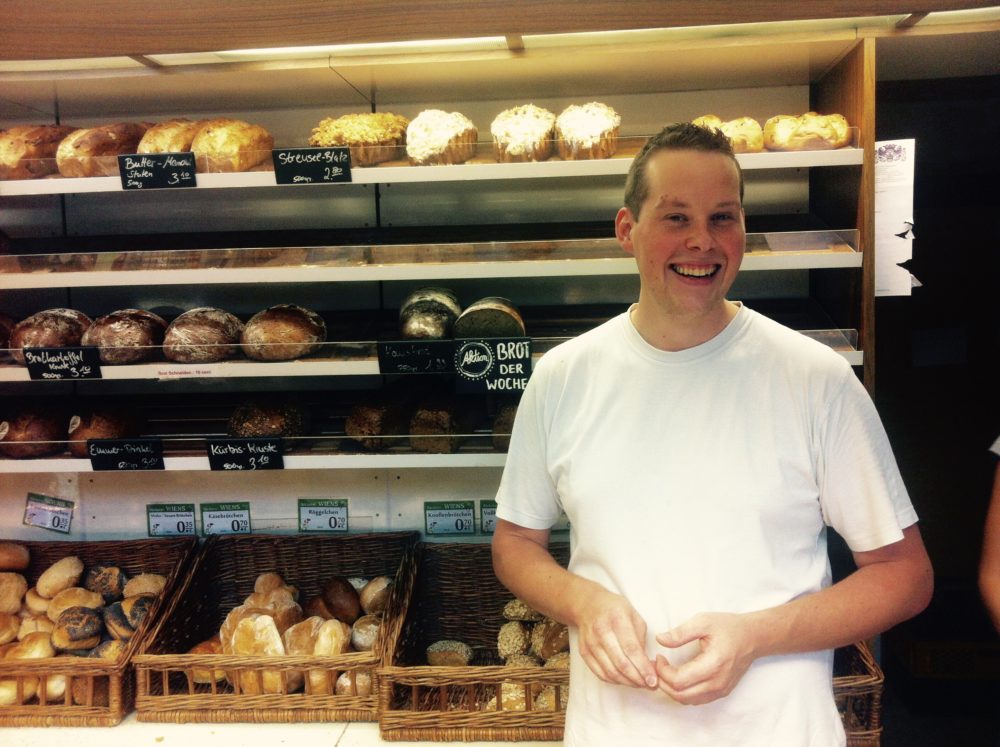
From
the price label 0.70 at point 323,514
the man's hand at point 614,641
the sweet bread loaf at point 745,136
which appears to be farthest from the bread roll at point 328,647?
the sweet bread loaf at point 745,136

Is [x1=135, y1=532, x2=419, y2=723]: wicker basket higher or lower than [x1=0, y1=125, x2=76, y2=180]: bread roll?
lower

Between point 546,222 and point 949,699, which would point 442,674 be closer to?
point 546,222

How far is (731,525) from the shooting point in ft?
4.13

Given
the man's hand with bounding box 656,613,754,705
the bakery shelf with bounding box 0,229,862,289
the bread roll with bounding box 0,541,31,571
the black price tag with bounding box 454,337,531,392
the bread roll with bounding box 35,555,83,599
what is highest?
the bakery shelf with bounding box 0,229,862,289

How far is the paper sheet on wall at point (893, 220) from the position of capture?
1970 millimetres

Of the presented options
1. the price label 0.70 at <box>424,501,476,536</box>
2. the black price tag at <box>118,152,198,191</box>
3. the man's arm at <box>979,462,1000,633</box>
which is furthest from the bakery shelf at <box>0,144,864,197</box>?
the price label 0.70 at <box>424,501,476,536</box>

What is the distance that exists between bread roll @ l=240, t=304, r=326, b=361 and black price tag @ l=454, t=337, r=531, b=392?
397 mm

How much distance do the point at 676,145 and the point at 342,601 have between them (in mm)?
1519

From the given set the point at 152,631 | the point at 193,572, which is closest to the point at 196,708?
the point at 152,631

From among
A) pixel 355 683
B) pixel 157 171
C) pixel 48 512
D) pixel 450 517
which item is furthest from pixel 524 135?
pixel 48 512

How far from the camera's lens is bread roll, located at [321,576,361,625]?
221 centimetres

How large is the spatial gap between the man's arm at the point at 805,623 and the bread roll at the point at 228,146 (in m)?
1.54

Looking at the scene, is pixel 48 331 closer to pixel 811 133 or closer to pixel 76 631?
pixel 76 631

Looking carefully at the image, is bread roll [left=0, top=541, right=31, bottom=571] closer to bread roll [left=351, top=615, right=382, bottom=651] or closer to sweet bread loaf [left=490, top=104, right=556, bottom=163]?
bread roll [left=351, top=615, right=382, bottom=651]
